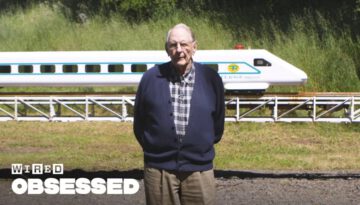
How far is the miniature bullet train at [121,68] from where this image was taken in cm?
1630

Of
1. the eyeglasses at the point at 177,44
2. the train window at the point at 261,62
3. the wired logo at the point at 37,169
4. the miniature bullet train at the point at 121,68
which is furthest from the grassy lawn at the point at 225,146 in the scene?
the eyeglasses at the point at 177,44

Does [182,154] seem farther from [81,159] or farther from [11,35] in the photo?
[11,35]

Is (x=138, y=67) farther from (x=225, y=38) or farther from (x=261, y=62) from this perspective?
(x=225, y=38)

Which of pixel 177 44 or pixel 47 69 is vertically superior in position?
pixel 47 69

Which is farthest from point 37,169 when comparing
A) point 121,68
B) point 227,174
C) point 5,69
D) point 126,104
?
point 5,69

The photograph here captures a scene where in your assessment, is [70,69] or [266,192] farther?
[70,69]

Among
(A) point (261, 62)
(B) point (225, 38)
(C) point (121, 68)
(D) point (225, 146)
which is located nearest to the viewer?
(A) point (261, 62)

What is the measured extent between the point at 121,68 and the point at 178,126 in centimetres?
1269

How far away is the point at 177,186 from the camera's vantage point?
4.23 m

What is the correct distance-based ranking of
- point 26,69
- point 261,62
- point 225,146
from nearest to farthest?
point 261,62, point 225,146, point 26,69

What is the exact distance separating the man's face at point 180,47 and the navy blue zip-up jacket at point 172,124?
0.12 meters

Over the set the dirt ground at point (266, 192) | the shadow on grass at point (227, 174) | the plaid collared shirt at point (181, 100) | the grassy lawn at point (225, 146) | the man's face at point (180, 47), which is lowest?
the dirt ground at point (266, 192)

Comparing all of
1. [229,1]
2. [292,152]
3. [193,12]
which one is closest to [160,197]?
[292,152]

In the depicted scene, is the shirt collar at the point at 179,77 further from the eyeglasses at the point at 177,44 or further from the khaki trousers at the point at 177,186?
the khaki trousers at the point at 177,186
